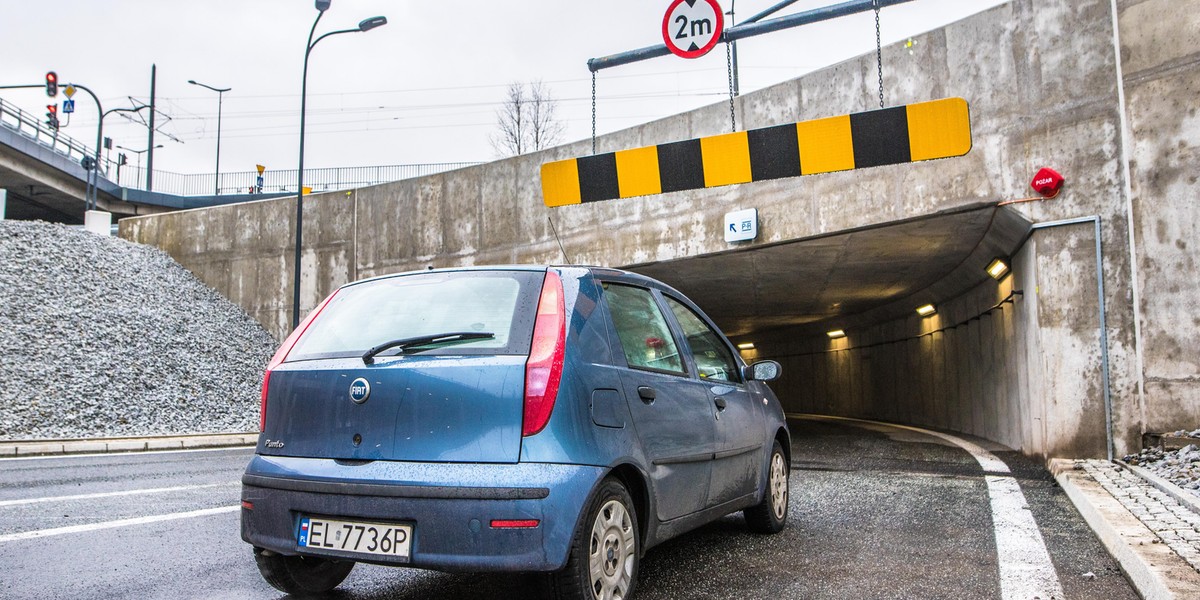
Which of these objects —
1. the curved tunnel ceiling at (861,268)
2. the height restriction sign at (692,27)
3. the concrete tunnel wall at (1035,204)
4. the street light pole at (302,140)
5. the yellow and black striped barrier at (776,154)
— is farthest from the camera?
the street light pole at (302,140)

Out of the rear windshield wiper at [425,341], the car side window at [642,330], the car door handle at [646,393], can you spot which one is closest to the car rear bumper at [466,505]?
the rear windshield wiper at [425,341]

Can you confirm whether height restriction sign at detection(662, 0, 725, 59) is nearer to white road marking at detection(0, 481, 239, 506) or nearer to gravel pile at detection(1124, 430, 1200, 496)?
gravel pile at detection(1124, 430, 1200, 496)

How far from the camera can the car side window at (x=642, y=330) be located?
3873 mm

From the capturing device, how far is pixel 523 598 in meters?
3.80

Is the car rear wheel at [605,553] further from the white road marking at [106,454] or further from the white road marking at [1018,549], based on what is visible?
the white road marking at [106,454]

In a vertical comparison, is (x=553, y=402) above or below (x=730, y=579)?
above

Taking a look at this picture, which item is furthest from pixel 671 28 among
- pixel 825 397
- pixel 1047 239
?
pixel 825 397

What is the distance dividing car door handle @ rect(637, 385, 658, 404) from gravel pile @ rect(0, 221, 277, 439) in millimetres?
12225

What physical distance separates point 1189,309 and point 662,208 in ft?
21.3

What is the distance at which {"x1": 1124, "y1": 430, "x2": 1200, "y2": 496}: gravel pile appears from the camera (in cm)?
618

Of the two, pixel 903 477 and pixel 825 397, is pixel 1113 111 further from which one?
pixel 825 397

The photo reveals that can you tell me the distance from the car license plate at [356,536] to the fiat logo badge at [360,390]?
0.46 m

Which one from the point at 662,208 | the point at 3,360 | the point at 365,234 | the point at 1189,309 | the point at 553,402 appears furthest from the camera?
the point at 365,234

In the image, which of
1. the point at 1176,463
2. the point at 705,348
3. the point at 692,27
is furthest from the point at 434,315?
the point at 692,27
